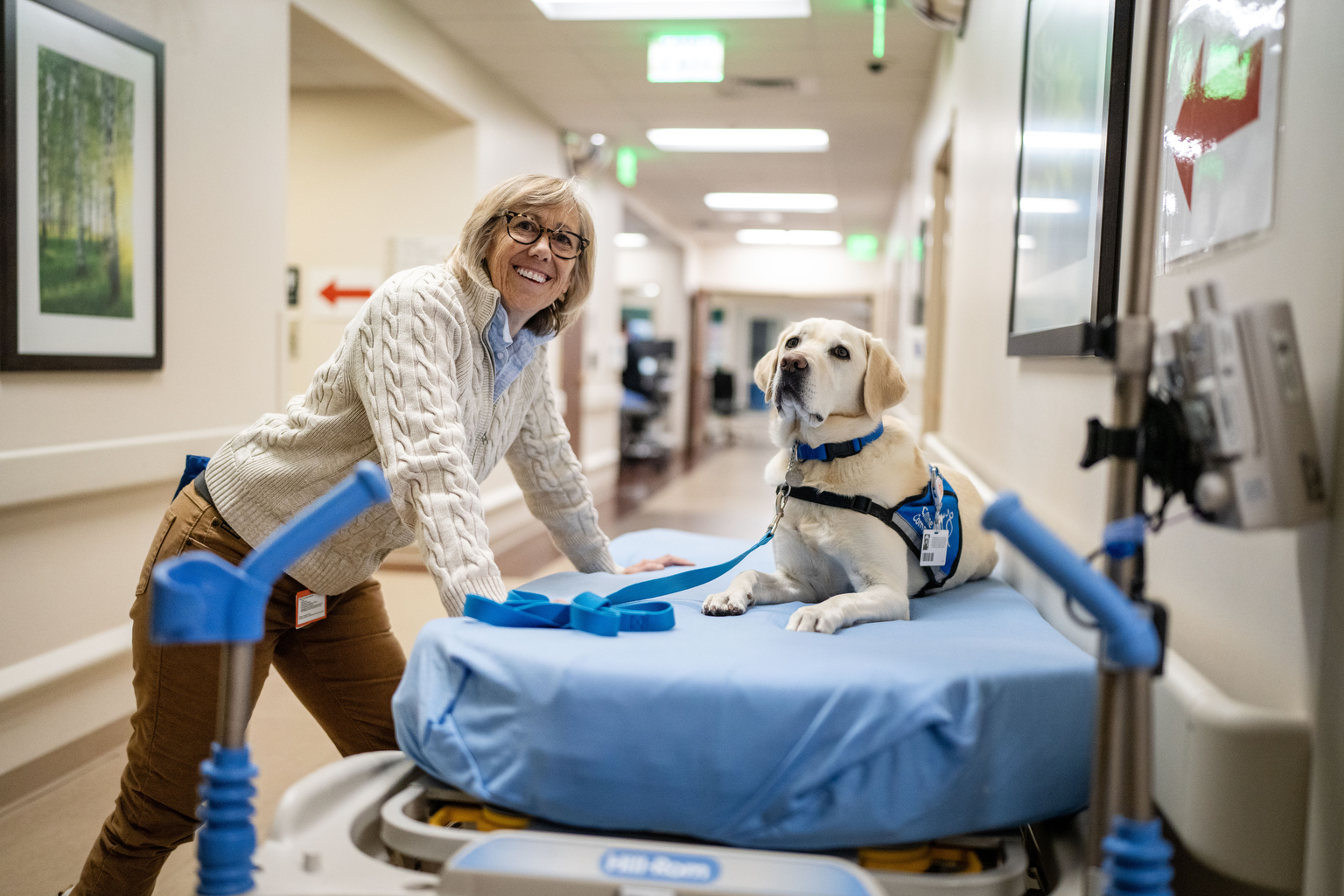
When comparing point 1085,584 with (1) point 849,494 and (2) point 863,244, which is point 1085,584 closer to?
(1) point 849,494

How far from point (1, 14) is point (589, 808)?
8.46 feet

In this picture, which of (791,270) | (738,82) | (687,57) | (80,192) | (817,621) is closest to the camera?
(817,621)

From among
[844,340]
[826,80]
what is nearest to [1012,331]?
[844,340]

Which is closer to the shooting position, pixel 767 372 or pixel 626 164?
pixel 767 372

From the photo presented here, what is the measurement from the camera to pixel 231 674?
0.84 metres

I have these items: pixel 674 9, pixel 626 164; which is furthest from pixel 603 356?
pixel 674 9

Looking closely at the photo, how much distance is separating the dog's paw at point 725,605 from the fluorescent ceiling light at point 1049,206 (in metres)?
0.96

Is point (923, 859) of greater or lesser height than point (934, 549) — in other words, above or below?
below

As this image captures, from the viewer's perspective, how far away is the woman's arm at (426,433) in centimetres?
135

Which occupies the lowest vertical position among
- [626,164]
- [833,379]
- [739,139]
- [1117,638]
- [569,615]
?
[569,615]

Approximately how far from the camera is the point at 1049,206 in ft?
6.54

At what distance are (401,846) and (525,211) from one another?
110 centimetres

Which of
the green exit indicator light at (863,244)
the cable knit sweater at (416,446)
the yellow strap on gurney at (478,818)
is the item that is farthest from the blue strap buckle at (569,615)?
the green exit indicator light at (863,244)

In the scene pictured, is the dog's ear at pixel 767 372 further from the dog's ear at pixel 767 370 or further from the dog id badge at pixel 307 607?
the dog id badge at pixel 307 607
